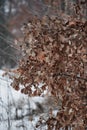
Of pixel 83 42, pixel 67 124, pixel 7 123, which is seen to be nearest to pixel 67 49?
pixel 83 42

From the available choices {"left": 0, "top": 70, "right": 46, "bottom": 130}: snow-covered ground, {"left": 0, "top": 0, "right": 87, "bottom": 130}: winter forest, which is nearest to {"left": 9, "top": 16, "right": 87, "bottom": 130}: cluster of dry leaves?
{"left": 0, "top": 0, "right": 87, "bottom": 130}: winter forest

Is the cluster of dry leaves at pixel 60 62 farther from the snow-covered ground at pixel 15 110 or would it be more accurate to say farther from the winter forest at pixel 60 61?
the snow-covered ground at pixel 15 110

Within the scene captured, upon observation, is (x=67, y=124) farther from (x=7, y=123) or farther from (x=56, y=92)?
(x=7, y=123)

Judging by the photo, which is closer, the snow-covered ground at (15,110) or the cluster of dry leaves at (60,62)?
the cluster of dry leaves at (60,62)

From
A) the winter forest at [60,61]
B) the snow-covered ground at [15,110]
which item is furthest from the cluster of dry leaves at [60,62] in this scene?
the snow-covered ground at [15,110]

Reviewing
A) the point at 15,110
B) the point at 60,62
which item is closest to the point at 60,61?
the point at 60,62

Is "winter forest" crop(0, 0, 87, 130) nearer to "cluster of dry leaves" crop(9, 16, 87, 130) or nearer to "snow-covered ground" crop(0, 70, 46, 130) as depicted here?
"cluster of dry leaves" crop(9, 16, 87, 130)
